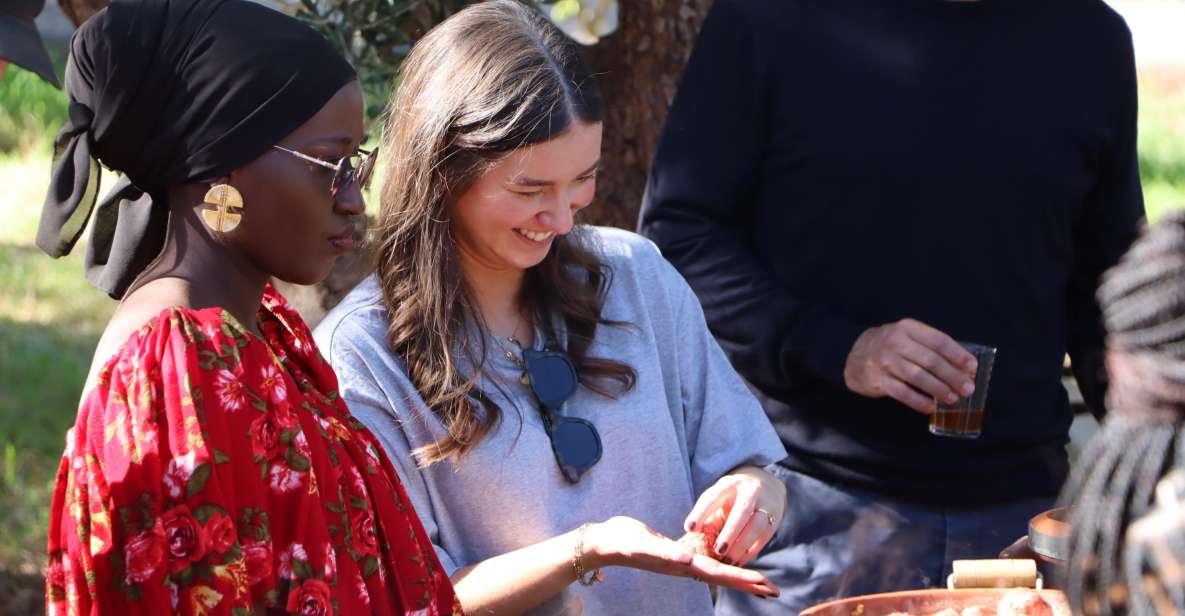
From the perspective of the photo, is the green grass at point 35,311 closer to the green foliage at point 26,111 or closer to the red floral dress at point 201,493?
the green foliage at point 26,111

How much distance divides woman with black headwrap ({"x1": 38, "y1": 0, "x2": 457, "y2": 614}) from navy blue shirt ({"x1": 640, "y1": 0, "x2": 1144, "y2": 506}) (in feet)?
3.48

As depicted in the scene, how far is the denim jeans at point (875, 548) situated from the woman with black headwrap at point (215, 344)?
0.99 meters

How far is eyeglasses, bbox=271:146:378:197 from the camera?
6.43 ft

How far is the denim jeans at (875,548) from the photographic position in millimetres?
2869

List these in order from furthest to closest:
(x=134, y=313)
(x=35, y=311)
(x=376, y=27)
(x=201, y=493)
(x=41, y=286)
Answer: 1. (x=41, y=286)
2. (x=35, y=311)
3. (x=376, y=27)
4. (x=134, y=313)
5. (x=201, y=493)

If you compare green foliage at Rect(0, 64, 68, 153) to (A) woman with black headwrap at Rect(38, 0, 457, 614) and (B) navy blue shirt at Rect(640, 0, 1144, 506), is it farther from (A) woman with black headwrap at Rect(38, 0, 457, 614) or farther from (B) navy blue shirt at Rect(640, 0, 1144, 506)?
(A) woman with black headwrap at Rect(38, 0, 457, 614)

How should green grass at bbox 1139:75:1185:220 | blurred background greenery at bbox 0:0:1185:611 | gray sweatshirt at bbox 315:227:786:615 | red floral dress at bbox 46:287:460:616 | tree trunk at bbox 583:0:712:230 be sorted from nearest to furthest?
red floral dress at bbox 46:287:460:616
gray sweatshirt at bbox 315:227:786:615
blurred background greenery at bbox 0:0:1185:611
tree trunk at bbox 583:0:712:230
green grass at bbox 1139:75:1185:220

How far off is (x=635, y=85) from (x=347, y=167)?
1.94 metres

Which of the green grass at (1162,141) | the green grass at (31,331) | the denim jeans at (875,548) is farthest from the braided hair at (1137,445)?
the green grass at (1162,141)

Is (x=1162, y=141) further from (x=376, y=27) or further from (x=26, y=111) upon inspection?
(x=376, y=27)

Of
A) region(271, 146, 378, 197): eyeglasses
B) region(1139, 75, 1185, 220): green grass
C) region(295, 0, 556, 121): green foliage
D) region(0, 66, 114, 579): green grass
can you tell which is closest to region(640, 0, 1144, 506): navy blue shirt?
region(295, 0, 556, 121): green foliage

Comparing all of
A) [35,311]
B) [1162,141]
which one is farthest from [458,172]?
[1162,141]

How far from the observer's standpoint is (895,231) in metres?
2.87

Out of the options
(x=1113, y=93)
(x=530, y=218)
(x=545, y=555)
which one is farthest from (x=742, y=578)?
(x=1113, y=93)
